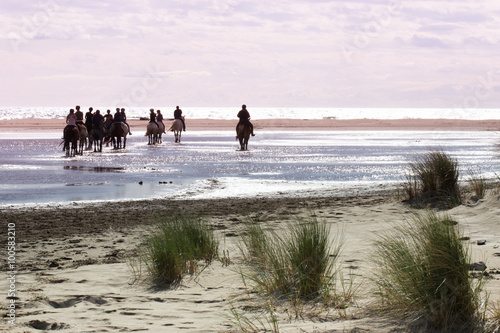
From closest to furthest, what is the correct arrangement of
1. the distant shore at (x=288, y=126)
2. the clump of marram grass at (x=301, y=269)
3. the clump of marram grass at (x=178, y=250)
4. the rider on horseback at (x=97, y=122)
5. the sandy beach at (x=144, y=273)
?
the sandy beach at (x=144, y=273) < the clump of marram grass at (x=301, y=269) < the clump of marram grass at (x=178, y=250) < the rider on horseback at (x=97, y=122) < the distant shore at (x=288, y=126)

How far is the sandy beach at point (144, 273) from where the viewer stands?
4820 mm

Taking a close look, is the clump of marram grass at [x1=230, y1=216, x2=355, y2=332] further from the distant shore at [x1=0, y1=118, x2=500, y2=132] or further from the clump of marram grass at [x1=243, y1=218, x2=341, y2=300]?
the distant shore at [x1=0, y1=118, x2=500, y2=132]

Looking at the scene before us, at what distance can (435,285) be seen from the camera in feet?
14.6

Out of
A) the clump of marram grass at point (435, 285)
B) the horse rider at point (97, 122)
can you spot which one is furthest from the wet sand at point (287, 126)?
the clump of marram grass at point (435, 285)

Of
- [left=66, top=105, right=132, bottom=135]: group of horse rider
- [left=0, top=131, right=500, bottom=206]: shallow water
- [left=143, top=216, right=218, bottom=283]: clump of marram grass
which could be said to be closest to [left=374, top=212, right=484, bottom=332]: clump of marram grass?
[left=143, top=216, right=218, bottom=283]: clump of marram grass

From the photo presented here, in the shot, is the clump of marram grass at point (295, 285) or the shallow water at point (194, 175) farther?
the shallow water at point (194, 175)

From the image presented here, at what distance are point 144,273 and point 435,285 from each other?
314 centimetres

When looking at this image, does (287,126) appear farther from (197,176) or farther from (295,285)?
(295,285)

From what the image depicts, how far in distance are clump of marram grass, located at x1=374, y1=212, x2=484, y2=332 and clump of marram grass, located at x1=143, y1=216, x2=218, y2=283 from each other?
2206 mm

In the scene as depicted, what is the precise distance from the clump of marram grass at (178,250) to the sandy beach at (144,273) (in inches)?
6.2

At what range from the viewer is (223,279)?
6250mm

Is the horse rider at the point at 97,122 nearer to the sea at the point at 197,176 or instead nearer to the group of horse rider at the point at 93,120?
the group of horse rider at the point at 93,120

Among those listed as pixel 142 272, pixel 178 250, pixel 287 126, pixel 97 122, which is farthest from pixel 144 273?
pixel 287 126

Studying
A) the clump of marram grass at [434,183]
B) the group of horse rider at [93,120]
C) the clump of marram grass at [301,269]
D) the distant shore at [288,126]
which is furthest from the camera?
the distant shore at [288,126]
